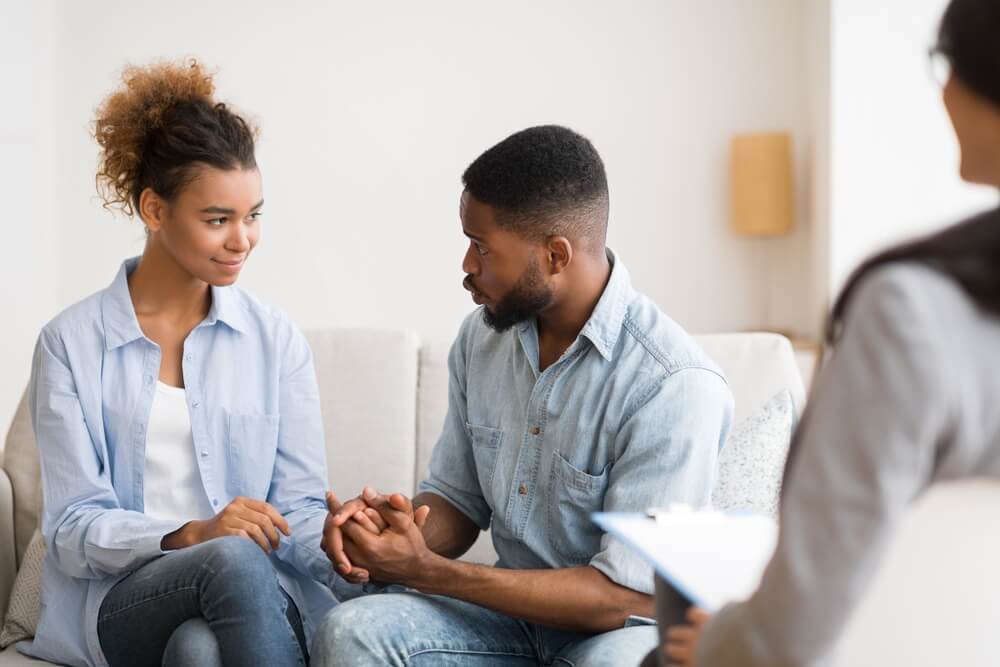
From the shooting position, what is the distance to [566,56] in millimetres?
3861

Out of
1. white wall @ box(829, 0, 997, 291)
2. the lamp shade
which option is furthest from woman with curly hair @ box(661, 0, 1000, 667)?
the lamp shade

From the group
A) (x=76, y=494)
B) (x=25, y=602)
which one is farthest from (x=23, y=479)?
(x=76, y=494)

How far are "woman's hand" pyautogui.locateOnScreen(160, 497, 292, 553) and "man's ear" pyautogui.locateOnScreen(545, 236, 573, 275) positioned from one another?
1.92 ft

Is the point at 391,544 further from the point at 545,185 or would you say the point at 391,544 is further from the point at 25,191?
the point at 25,191

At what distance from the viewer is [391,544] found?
1.60 m

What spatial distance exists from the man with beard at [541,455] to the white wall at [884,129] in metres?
1.95

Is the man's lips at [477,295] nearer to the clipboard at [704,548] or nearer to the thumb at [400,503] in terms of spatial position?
the thumb at [400,503]

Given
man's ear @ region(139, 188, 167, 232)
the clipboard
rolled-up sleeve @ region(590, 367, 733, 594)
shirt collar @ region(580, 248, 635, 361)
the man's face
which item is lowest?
rolled-up sleeve @ region(590, 367, 733, 594)

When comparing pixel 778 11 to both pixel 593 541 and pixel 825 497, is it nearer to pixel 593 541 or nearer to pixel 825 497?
pixel 593 541

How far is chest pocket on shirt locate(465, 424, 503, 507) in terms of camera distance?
5.93ft

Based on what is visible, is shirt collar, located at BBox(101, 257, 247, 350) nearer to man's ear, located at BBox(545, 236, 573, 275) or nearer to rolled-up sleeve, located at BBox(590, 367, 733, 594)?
man's ear, located at BBox(545, 236, 573, 275)

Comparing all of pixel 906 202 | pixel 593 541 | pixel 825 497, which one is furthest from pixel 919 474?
pixel 906 202

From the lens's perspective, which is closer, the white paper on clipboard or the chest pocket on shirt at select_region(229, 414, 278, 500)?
the white paper on clipboard

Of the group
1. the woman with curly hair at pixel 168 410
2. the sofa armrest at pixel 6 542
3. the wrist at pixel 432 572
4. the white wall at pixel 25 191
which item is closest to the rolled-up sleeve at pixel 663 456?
the wrist at pixel 432 572
